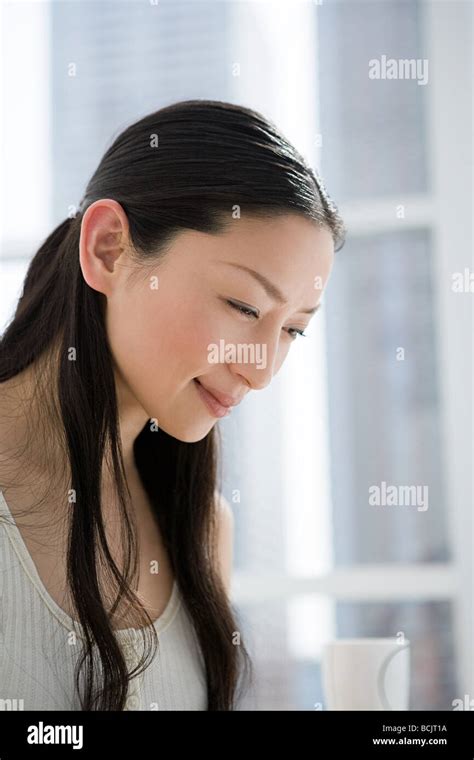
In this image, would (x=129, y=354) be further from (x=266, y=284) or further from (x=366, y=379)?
(x=366, y=379)

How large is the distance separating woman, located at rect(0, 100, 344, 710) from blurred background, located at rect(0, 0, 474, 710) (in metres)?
1.03

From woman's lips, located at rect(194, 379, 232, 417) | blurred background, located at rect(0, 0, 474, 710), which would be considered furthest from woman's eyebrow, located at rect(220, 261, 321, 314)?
blurred background, located at rect(0, 0, 474, 710)

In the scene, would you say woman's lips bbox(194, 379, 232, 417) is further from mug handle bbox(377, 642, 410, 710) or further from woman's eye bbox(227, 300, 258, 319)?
mug handle bbox(377, 642, 410, 710)

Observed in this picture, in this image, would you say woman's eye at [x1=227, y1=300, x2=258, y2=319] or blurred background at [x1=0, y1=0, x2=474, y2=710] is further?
blurred background at [x1=0, y1=0, x2=474, y2=710]

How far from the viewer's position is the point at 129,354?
39.7 inches

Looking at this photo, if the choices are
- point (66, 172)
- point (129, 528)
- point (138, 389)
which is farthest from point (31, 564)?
point (66, 172)

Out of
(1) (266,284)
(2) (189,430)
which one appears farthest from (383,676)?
(1) (266,284)

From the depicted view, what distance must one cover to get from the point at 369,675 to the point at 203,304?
17.3 inches

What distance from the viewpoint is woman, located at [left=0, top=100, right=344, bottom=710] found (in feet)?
3.08

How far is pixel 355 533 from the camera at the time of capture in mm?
2152

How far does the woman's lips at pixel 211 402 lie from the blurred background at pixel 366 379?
3.35ft

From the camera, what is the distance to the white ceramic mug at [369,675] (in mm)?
993

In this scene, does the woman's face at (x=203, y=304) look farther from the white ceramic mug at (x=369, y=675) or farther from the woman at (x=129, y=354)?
the white ceramic mug at (x=369, y=675)
